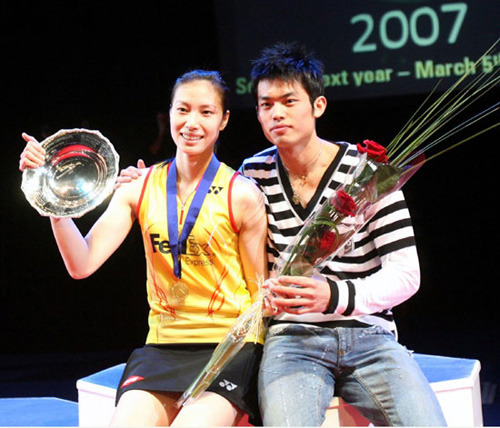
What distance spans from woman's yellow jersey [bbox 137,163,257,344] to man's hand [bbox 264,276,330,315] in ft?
0.78

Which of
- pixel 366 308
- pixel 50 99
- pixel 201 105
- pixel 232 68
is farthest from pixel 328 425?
pixel 50 99

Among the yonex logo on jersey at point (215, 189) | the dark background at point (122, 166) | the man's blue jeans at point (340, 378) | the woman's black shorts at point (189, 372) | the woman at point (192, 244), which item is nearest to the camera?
the man's blue jeans at point (340, 378)

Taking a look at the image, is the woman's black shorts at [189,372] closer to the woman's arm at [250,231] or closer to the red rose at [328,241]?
the woman's arm at [250,231]

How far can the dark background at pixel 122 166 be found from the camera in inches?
190

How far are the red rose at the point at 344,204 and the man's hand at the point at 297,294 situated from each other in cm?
21

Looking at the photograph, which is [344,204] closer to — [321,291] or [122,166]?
[321,291]

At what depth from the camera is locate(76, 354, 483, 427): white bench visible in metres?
2.32

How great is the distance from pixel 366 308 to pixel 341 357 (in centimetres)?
17

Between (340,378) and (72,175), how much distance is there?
3.35 ft

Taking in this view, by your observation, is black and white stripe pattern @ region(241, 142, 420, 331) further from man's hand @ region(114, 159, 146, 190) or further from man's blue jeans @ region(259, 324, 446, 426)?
man's hand @ region(114, 159, 146, 190)

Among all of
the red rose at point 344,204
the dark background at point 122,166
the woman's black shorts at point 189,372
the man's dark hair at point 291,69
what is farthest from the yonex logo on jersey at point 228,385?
the dark background at point 122,166

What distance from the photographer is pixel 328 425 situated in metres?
2.30

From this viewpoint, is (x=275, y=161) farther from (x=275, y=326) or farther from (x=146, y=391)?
(x=146, y=391)

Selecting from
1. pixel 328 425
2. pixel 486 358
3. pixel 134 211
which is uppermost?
pixel 134 211
